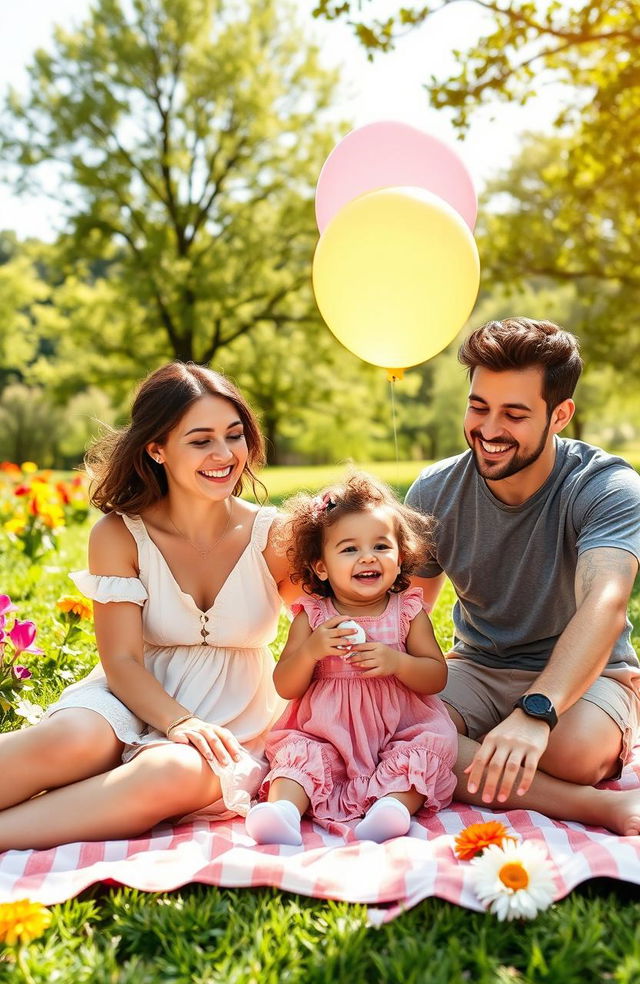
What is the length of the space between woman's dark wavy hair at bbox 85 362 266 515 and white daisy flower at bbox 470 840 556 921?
145 centimetres

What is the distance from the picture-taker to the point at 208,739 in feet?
8.41

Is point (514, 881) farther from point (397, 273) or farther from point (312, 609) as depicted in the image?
point (397, 273)

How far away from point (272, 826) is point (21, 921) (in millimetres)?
660

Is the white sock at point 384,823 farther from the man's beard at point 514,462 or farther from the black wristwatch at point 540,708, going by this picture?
the man's beard at point 514,462

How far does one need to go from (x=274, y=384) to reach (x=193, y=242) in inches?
135

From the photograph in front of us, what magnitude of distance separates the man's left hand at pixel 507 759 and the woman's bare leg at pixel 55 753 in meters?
0.99

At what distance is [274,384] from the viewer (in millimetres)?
20016

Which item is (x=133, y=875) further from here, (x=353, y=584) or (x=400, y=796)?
(x=353, y=584)

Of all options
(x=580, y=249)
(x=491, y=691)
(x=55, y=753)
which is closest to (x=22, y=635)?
(x=55, y=753)

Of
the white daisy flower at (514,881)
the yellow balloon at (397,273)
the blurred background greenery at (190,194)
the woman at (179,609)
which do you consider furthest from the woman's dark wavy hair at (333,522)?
the blurred background greenery at (190,194)

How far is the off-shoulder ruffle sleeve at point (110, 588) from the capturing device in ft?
9.19

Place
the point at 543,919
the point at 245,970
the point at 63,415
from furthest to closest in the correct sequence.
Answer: the point at 63,415
the point at 543,919
the point at 245,970

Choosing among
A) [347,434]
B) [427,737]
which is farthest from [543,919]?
[347,434]

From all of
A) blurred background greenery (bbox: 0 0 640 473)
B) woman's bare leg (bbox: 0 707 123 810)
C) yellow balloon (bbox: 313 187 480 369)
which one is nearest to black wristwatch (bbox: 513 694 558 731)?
woman's bare leg (bbox: 0 707 123 810)
